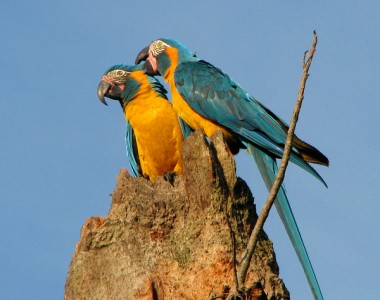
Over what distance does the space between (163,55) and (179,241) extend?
8.40ft

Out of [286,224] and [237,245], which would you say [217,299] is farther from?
[286,224]

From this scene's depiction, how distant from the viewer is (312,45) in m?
3.15

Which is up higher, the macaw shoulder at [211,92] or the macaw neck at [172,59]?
the macaw neck at [172,59]

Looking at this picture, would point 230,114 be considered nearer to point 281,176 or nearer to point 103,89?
point 103,89

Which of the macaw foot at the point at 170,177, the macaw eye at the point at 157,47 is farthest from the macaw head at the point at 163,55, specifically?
the macaw foot at the point at 170,177

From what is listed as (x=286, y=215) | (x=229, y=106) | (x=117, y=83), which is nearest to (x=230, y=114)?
(x=229, y=106)

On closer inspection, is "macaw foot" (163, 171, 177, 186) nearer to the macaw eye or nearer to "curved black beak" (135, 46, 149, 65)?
the macaw eye

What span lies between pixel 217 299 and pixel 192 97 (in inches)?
89.1

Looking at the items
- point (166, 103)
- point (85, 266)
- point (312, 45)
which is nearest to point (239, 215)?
point (85, 266)

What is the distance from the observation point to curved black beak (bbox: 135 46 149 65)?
21.5 feet

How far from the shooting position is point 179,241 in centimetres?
405

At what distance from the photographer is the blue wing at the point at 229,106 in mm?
5379

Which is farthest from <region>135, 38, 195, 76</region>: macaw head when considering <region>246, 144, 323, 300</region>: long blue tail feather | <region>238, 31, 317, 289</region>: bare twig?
<region>238, 31, 317, 289</region>: bare twig

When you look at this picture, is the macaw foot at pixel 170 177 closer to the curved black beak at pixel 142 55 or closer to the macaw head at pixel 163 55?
the macaw head at pixel 163 55
